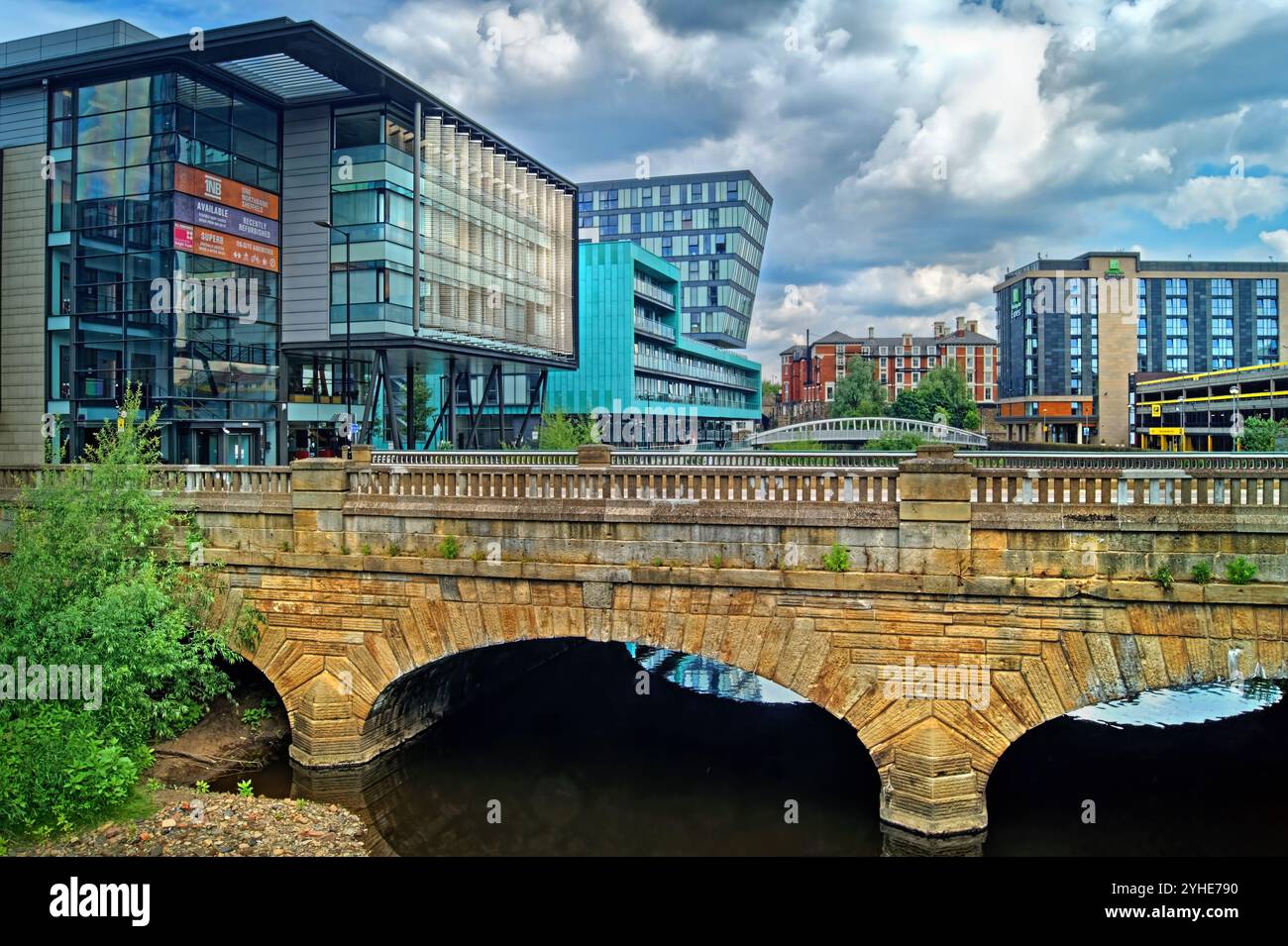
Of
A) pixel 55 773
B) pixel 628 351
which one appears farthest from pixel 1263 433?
pixel 55 773

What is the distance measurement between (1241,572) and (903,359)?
445ft

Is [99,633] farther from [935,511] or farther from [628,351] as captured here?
[628,351]

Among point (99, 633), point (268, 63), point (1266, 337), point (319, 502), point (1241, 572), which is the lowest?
point (99, 633)

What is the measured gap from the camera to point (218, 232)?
112 feet

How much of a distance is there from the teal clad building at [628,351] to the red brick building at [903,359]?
5660 cm

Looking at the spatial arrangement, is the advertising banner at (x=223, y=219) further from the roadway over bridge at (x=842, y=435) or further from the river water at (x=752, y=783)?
the roadway over bridge at (x=842, y=435)

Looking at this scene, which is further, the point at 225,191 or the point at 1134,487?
the point at 225,191

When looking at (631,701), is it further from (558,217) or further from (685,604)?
(558,217)

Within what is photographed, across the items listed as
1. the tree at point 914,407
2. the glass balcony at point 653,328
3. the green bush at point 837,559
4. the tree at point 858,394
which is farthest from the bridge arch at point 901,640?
the tree at point 858,394

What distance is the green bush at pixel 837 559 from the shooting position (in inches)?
560

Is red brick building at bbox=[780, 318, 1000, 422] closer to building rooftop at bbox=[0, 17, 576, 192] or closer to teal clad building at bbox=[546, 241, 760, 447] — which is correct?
teal clad building at bbox=[546, 241, 760, 447]

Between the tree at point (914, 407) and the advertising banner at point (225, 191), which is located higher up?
the advertising banner at point (225, 191)

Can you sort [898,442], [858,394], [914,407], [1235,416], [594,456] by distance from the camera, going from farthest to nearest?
[858,394] < [914,407] < [898,442] < [1235,416] < [594,456]
